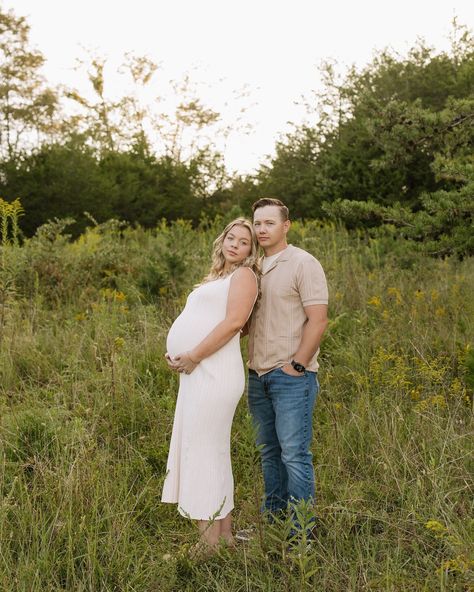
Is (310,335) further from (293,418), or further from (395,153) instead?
(395,153)

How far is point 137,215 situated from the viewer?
53.0 feet

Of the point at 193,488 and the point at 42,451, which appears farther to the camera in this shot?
the point at 42,451

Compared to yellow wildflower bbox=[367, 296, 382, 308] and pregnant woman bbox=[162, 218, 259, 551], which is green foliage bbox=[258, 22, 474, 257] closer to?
yellow wildflower bbox=[367, 296, 382, 308]

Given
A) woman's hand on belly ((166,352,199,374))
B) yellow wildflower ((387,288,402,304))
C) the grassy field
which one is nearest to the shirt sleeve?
woman's hand on belly ((166,352,199,374))

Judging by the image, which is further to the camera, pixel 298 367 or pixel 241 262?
pixel 241 262

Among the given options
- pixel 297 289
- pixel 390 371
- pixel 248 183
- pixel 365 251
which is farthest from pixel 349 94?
pixel 297 289

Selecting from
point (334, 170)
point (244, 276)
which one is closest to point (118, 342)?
point (244, 276)

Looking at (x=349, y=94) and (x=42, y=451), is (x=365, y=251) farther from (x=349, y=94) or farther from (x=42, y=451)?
(x=349, y=94)

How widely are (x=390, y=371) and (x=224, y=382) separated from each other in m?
2.03

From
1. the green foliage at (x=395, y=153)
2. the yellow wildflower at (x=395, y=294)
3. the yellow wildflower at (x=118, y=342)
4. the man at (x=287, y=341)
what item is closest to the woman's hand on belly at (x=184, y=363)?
the man at (x=287, y=341)

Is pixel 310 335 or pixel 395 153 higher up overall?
pixel 395 153

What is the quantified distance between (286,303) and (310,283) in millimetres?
176

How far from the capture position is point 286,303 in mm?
3365

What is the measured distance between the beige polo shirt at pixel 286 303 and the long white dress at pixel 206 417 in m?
0.16
